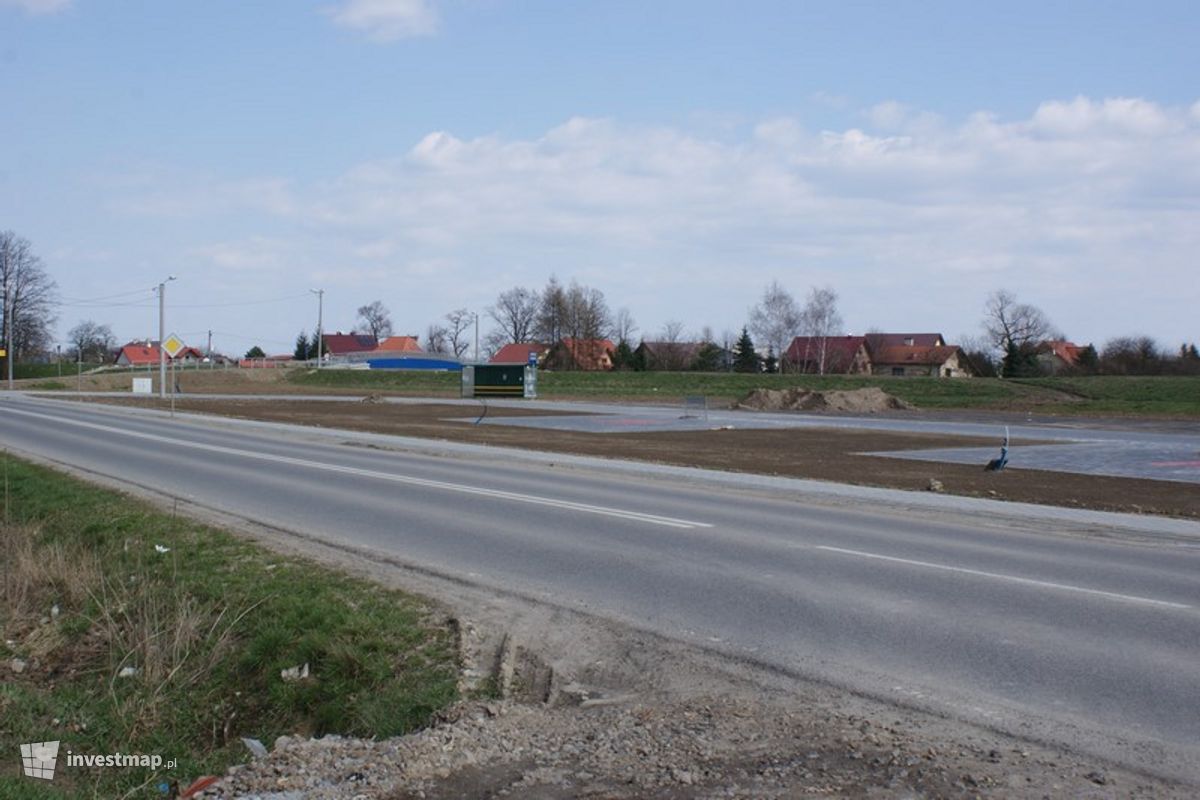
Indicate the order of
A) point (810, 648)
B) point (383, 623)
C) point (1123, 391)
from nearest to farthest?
point (810, 648) < point (383, 623) < point (1123, 391)

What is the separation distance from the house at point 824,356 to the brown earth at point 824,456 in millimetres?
78248

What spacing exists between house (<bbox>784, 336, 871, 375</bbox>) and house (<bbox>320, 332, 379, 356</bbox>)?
73745mm

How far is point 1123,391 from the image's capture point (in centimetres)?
7119

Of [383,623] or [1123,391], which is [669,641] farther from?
[1123,391]

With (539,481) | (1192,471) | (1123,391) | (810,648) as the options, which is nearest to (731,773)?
(810,648)

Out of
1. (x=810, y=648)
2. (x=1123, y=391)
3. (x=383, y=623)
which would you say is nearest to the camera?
(x=810, y=648)

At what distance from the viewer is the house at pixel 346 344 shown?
170 metres

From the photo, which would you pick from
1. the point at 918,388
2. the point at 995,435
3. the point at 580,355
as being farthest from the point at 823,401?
the point at 580,355

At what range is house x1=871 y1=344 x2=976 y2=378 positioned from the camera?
4806 inches

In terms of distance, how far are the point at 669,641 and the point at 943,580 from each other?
12.1 feet

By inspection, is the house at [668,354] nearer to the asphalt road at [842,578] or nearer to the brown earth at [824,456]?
the brown earth at [824,456]

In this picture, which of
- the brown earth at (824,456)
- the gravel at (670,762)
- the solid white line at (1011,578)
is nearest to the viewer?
the gravel at (670,762)

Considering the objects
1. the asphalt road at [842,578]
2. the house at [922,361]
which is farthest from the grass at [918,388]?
the asphalt road at [842,578]

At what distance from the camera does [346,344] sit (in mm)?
171625
